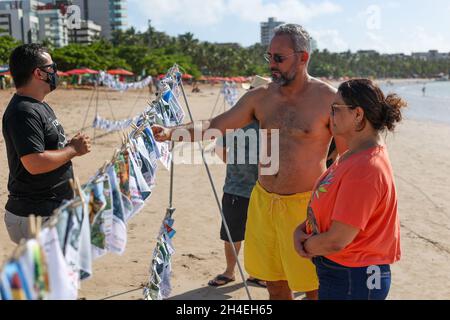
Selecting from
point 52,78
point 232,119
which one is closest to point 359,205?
point 232,119

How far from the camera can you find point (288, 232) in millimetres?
3428

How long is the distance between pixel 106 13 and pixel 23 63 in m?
155

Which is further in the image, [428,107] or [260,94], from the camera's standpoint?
[428,107]

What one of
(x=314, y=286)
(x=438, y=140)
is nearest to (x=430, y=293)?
(x=314, y=286)

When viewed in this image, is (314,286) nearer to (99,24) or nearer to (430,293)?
(430,293)

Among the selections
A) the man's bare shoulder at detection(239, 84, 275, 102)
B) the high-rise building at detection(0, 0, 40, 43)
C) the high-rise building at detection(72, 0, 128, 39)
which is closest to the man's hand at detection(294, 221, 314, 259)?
the man's bare shoulder at detection(239, 84, 275, 102)

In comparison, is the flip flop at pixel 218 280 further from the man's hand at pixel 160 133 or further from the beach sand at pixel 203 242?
the man's hand at pixel 160 133

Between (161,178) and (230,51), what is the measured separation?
335 feet

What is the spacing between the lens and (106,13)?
14812 cm

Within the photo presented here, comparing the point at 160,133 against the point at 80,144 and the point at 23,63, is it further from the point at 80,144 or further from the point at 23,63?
the point at 23,63

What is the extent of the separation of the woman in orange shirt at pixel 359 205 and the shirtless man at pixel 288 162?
709 millimetres

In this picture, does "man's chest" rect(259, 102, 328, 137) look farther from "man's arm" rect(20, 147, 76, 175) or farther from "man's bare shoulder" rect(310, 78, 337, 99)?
"man's arm" rect(20, 147, 76, 175)

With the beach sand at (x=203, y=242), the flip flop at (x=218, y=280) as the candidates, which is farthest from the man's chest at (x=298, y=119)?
the flip flop at (x=218, y=280)
